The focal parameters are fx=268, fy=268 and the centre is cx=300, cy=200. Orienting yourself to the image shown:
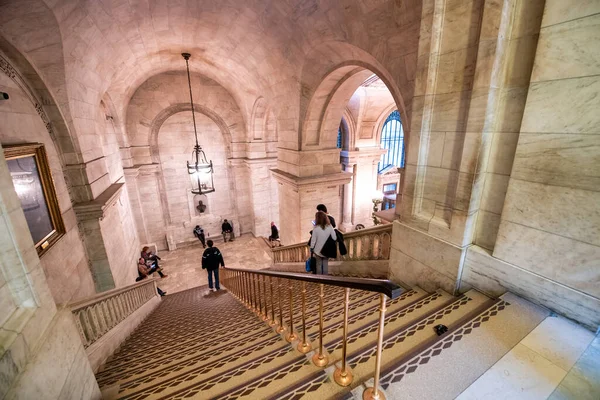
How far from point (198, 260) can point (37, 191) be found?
23.2 ft

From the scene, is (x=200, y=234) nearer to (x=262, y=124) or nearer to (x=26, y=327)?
(x=262, y=124)

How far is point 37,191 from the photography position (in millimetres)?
3912

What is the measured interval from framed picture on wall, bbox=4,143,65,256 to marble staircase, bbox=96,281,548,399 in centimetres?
204

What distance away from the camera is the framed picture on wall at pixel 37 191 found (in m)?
3.49

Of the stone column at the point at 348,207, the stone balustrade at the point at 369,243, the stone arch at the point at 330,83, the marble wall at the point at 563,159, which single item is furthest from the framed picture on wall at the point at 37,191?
the stone column at the point at 348,207

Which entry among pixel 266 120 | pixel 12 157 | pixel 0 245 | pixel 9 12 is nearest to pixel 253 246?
pixel 266 120

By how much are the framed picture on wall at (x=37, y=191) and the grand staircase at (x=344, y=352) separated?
2064 mm

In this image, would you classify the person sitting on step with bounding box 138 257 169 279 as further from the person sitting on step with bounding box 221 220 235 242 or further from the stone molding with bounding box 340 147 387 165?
the stone molding with bounding box 340 147 387 165

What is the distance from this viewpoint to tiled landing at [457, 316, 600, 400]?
1.49 metres

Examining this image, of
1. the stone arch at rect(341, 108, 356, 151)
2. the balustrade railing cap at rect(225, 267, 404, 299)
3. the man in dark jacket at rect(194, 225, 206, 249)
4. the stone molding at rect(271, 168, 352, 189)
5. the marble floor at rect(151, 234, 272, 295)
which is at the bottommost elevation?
the marble floor at rect(151, 234, 272, 295)

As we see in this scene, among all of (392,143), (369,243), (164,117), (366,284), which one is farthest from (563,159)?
(392,143)

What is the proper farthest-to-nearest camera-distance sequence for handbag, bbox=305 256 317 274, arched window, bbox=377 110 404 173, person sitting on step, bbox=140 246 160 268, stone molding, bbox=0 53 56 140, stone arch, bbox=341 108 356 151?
arched window, bbox=377 110 404 173 → stone arch, bbox=341 108 356 151 → person sitting on step, bbox=140 246 160 268 → handbag, bbox=305 256 317 274 → stone molding, bbox=0 53 56 140

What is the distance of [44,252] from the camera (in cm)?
369

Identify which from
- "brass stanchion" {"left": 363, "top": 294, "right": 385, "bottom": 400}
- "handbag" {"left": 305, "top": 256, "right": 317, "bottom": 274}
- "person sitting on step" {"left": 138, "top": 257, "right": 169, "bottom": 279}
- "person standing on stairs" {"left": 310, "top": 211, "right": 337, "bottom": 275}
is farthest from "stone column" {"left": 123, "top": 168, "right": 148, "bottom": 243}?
"brass stanchion" {"left": 363, "top": 294, "right": 385, "bottom": 400}
